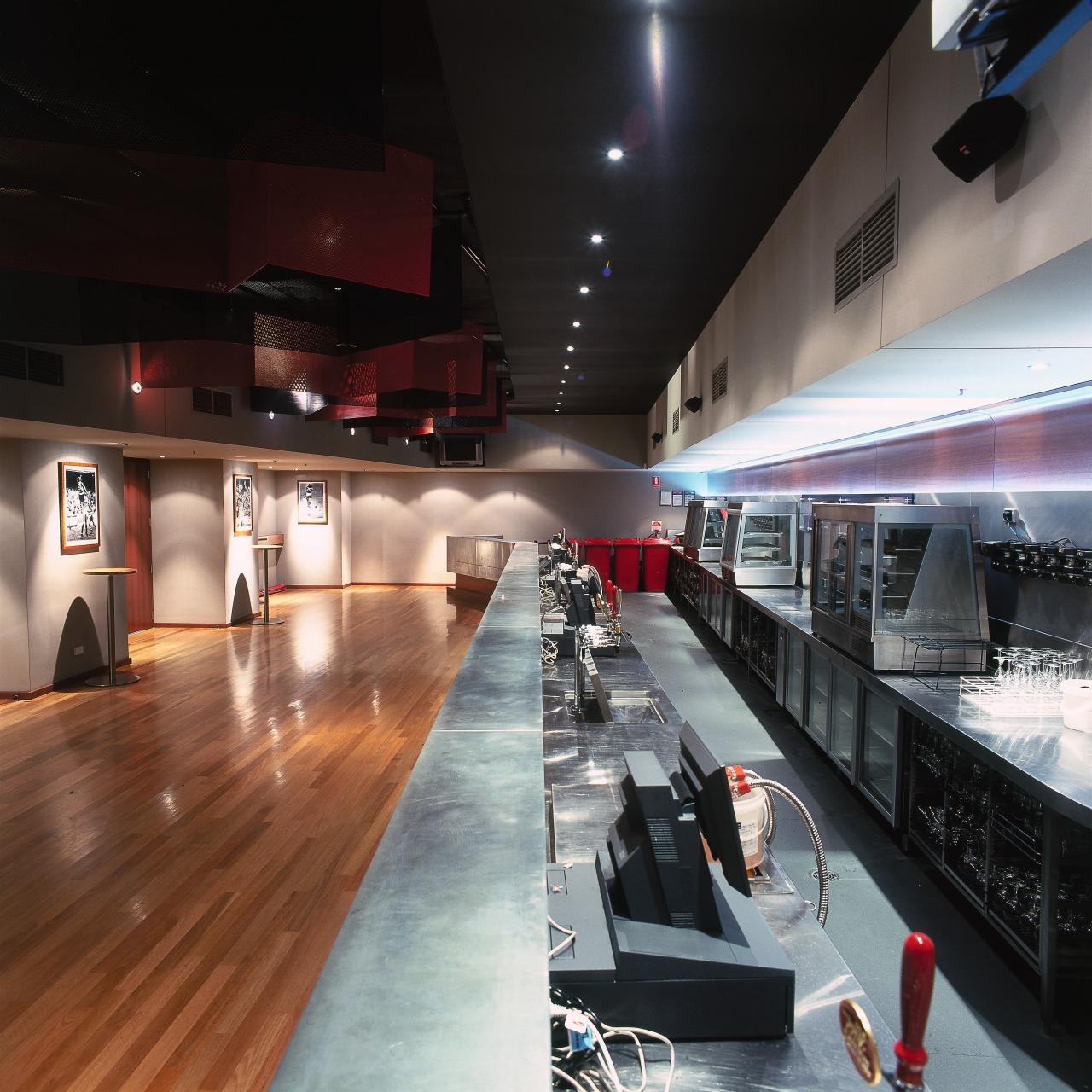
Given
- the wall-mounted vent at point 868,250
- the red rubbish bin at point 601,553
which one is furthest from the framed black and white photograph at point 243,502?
the wall-mounted vent at point 868,250

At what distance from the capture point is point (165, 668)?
7.84 m

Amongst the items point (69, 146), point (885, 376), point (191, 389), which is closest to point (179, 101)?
point (69, 146)

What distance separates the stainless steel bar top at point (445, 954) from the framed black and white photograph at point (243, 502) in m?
9.82

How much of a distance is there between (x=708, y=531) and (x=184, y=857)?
7892 mm

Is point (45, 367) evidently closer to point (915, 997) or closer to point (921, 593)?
point (921, 593)

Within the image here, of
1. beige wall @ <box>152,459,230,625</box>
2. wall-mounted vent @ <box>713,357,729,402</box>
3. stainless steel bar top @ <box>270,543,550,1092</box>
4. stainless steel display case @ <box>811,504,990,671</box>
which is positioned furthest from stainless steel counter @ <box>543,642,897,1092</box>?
beige wall @ <box>152,459,230,625</box>

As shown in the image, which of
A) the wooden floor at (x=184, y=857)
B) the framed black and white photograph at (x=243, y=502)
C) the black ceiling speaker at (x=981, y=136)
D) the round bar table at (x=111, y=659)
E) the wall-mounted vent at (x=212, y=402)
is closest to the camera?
the black ceiling speaker at (x=981, y=136)

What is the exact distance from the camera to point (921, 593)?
376 cm

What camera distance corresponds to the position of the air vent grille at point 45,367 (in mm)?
4809

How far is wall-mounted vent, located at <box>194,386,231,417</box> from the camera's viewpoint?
668 cm

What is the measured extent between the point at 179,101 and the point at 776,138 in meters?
2.25

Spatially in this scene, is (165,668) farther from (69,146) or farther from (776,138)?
(776,138)

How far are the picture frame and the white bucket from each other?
7.34 meters

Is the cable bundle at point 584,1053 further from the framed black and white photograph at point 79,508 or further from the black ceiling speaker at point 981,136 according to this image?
the framed black and white photograph at point 79,508
